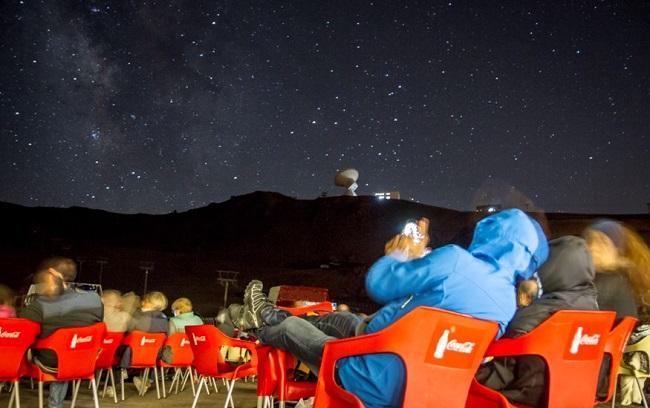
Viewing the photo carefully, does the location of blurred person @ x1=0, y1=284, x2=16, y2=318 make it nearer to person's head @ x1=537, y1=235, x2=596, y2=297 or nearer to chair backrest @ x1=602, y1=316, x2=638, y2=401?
person's head @ x1=537, y1=235, x2=596, y2=297

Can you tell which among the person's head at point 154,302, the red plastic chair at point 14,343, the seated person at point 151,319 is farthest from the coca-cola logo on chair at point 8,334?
the person's head at point 154,302

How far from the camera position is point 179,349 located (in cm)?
615

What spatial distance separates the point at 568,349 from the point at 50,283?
367 cm

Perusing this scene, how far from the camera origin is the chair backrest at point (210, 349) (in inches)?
164

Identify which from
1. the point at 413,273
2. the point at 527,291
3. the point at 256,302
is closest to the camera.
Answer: the point at 413,273

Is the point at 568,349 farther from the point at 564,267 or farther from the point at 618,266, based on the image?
the point at 618,266

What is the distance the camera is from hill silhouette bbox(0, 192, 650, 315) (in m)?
32.2

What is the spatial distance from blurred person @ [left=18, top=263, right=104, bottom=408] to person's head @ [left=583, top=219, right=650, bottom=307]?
12.0 ft

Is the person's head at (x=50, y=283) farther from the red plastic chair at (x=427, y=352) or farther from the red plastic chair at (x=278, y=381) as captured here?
the red plastic chair at (x=427, y=352)

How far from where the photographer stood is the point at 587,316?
257 cm

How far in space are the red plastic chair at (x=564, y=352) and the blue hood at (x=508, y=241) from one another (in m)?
0.28

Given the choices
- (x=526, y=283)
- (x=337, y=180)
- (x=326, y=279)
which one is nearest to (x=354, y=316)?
(x=526, y=283)

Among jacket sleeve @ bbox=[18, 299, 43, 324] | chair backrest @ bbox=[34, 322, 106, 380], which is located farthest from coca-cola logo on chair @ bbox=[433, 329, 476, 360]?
jacket sleeve @ bbox=[18, 299, 43, 324]

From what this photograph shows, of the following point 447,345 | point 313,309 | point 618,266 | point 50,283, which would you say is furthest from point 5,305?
point 618,266
